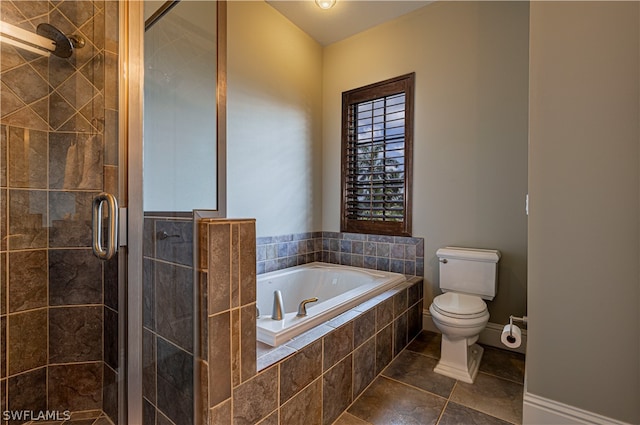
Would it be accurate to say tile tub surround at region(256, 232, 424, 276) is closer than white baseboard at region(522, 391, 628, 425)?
No

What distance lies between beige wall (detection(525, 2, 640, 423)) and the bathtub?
0.99m

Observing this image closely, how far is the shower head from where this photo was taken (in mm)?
1437

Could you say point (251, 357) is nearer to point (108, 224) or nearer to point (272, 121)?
point (108, 224)

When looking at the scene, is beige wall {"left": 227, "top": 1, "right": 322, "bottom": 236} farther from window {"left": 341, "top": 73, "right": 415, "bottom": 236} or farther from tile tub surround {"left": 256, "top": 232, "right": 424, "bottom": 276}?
window {"left": 341, "top": 73, "right": 415, "bottom": 236}

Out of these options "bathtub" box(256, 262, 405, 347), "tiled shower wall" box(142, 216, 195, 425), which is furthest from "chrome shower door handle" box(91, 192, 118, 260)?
"bathtub" box(256, 262, 405, 347)

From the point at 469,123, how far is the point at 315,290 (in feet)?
6.57

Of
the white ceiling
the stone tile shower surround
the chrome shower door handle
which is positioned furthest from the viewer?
the white ceiling

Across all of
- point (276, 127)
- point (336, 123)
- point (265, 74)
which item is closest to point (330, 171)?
point (336, 123)

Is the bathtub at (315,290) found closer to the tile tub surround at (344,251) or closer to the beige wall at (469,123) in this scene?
the tile tub surround at (344,251)

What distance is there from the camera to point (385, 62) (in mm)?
2855

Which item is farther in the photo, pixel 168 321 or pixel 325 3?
pixel 325 3

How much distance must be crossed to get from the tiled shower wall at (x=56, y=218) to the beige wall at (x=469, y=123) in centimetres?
231
